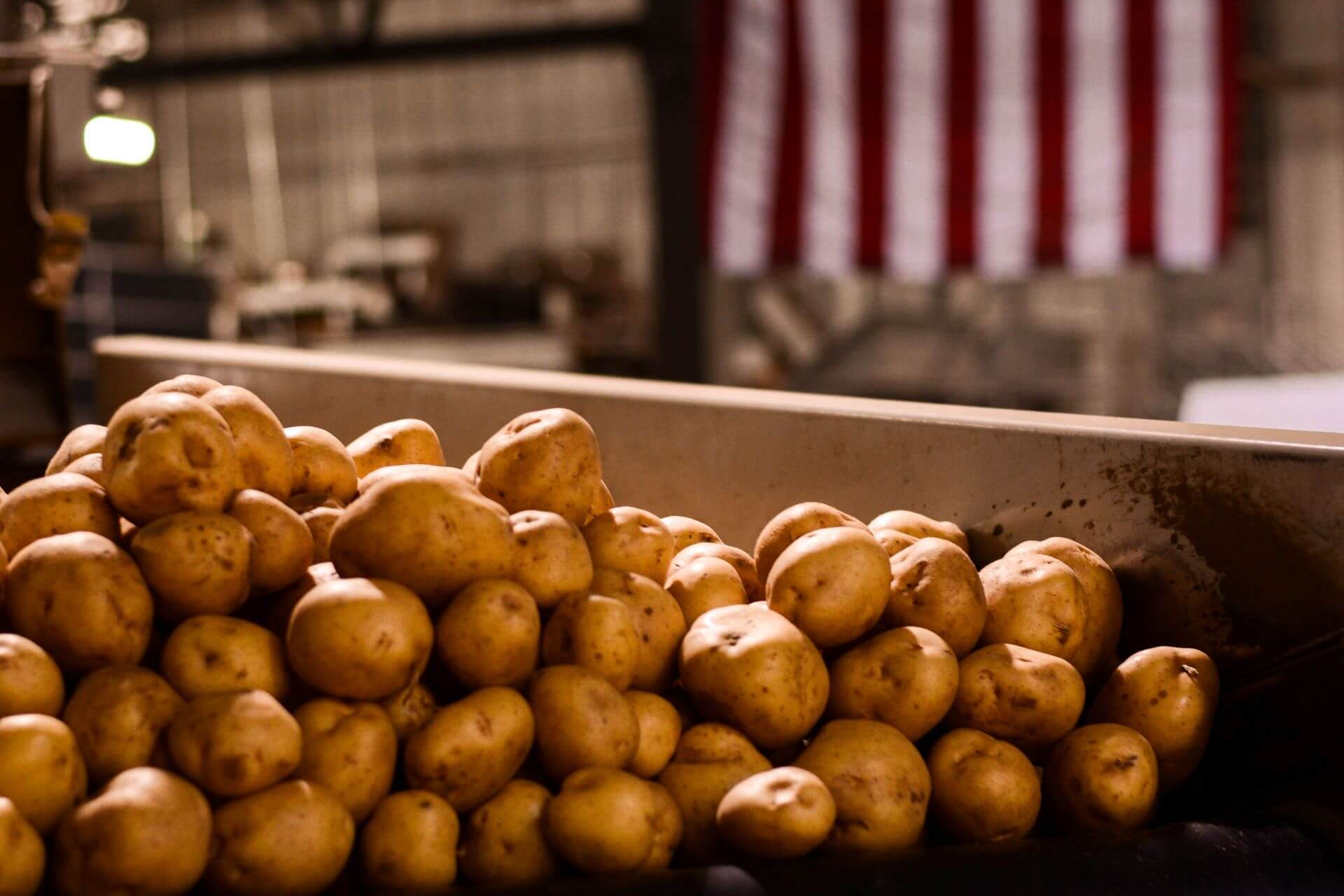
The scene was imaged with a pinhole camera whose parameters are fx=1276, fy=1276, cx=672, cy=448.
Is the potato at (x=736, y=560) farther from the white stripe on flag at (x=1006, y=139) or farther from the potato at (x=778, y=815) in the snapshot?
the white stripe on flag at (x=1006, y=139)

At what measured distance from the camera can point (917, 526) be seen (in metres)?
1.44

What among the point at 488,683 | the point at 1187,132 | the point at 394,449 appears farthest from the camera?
the point at 1187,132

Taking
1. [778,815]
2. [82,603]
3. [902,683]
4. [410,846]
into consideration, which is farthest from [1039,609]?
[82,603]

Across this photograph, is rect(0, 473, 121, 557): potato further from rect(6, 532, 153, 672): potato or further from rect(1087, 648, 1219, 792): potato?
rect(1087, 648, 1219, 792): potato

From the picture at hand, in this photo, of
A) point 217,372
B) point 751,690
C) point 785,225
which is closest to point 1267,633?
point 751,690

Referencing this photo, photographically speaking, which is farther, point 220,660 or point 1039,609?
point 1039,609

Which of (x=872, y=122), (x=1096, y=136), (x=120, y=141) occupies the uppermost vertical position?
(x=872, y=122)

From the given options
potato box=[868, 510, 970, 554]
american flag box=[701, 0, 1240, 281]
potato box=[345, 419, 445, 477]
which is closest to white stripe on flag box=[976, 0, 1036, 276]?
american flag box=[701, 0, 1240, 281]

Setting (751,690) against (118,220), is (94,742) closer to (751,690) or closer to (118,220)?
(751,690)

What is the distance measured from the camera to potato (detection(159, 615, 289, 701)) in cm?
101

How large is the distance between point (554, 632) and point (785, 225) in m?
4.79

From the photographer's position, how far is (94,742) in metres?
0.96

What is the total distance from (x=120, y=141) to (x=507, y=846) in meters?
3.03

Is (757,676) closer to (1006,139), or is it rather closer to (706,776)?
(706,776)
